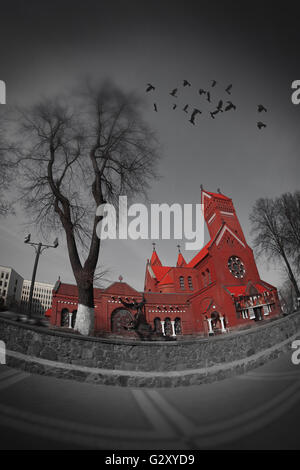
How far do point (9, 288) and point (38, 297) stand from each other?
0.77m

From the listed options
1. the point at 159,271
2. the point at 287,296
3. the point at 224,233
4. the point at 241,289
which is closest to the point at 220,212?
the point at 224,233

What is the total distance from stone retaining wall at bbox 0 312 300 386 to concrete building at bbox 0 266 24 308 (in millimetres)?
427

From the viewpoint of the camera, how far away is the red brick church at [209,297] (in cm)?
457

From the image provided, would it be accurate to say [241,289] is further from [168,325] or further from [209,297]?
[168,325]

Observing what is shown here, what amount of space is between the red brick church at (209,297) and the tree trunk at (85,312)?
0.21 meters

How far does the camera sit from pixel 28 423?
5.40 ft

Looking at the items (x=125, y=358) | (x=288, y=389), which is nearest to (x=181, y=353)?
(x=125, y=358)

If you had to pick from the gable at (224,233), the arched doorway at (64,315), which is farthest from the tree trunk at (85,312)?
the gable at (224,233)

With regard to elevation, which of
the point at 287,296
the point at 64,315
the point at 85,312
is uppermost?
the point at 287,296

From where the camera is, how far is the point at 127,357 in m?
3.23

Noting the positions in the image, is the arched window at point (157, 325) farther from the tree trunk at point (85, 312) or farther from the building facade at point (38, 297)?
the building facade at point (38, 297)

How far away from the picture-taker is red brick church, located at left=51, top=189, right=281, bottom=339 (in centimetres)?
457

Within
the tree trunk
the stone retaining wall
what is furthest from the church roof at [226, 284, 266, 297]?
the tree trunk

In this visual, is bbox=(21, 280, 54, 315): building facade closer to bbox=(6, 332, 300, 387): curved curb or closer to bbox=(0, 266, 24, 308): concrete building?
bbox=(0, 266, 24, 308): concrete building
